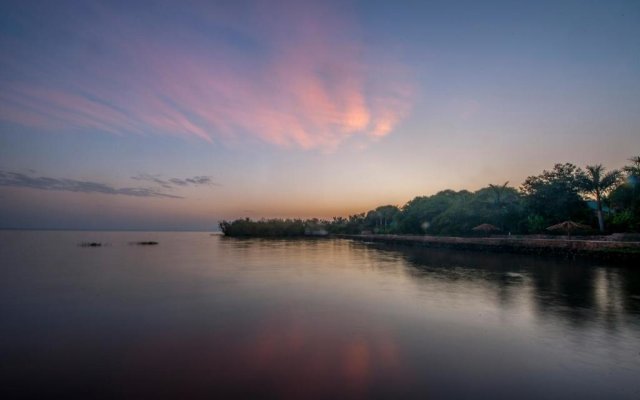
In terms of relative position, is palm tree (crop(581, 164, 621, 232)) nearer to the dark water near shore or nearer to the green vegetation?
the green vegetation

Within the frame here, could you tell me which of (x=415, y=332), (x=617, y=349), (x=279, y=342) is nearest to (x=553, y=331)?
(x=617, y=349)

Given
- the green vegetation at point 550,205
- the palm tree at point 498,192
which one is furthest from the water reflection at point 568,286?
the palm tree at point 498,192

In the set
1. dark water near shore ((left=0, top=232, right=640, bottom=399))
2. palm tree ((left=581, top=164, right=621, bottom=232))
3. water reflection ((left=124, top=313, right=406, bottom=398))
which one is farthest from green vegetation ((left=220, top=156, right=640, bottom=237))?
water reflection ((left=124, top=313, right=406, bottom=398))

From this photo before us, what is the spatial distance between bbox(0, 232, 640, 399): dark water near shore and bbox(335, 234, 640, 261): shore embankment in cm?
716

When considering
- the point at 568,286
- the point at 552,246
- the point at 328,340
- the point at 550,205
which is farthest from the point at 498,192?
the point at 328,340

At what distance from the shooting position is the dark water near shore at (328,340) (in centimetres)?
659

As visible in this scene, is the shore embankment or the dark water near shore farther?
the shore embankment

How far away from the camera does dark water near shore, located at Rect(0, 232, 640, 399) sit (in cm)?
659

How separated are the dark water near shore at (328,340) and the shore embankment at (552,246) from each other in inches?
282

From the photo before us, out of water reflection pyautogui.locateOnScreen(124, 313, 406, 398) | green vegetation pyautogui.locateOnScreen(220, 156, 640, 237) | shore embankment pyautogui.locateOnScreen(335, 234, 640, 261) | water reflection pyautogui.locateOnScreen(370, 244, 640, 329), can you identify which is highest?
green vegetation pyautogui.locateOnScreen(220, 156, 640, 237)

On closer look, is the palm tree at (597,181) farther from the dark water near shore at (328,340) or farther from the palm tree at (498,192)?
the dark water near shore at (328,340)

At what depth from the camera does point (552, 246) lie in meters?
31.4

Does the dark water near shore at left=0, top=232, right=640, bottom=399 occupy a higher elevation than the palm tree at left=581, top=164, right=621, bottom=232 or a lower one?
lower

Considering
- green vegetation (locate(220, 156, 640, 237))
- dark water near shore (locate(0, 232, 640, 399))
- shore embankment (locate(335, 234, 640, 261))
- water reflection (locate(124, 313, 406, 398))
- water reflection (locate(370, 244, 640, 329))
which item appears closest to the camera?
water reflection (locate(124, 313, 406, 398))
